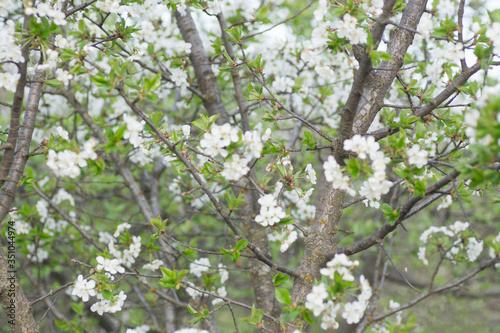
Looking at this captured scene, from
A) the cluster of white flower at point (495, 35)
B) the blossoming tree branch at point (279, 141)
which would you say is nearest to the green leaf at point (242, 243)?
the blossoming tree branch at point (279, 141)

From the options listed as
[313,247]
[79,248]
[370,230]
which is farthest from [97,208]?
[313,247]

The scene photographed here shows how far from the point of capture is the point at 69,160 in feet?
5.04

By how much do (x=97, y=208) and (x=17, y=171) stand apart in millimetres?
3533

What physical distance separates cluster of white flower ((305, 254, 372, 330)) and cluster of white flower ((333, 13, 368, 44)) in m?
0.93

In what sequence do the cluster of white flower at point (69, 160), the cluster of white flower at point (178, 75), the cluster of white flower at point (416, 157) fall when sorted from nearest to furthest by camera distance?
the cluster of white flower at point (69, 160), the cluster of white flower at point (416, 157), the cluster of white flower at point (178, 75)

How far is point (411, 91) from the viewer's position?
82.6 inches

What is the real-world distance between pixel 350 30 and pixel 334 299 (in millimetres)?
1112

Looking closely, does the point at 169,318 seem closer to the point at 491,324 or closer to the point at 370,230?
the point at 370,230

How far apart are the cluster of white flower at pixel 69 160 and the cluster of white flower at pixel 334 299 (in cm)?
103

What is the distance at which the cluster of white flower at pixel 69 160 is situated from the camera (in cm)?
153

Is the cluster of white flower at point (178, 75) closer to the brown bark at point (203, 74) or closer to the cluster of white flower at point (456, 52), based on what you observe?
the brown bark at point (203, 74)

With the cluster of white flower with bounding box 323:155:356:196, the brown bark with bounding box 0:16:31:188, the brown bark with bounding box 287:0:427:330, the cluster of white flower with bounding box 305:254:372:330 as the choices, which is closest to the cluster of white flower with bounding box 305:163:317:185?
the brown bark with bounding box 287:0:427:330

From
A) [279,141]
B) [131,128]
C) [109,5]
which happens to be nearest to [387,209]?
[279,141]

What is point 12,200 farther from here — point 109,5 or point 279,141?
point 279,141
